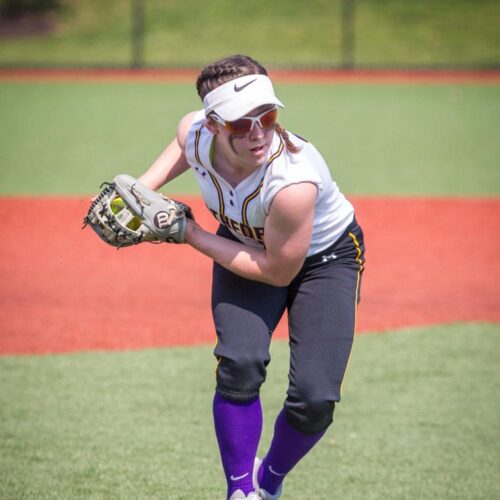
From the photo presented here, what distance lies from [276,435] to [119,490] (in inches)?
31.9

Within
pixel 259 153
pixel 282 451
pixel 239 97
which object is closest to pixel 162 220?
pixel 259 153

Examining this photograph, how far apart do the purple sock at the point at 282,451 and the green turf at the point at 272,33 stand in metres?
20.5

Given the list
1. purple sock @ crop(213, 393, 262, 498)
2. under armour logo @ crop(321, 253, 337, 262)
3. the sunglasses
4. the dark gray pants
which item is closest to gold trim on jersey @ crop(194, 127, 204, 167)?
the sunglasses

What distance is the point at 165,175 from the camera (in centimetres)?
438

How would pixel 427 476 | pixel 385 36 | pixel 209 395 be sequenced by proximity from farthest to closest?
pixel 385 36
pixel 209 395
pixel 427 476

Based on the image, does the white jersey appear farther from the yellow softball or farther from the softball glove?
the yellow softball

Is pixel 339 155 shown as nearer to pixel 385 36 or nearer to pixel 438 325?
pixel 438 325

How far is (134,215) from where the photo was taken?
13.1 feet

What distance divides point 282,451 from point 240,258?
898mm

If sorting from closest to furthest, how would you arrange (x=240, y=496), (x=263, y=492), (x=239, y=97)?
(x=239, y=97) → (x=240, y=496) → (x=263, y=492)

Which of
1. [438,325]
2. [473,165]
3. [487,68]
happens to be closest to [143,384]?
[438,325]

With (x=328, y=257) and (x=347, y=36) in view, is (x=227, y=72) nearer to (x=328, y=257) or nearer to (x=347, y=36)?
(x=328, y=257)

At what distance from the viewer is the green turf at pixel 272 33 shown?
2605 cm

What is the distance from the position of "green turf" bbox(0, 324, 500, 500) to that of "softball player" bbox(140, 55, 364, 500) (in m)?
0.60
